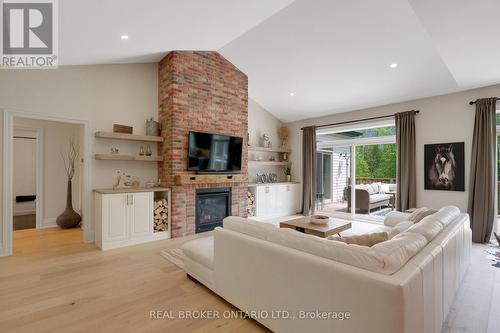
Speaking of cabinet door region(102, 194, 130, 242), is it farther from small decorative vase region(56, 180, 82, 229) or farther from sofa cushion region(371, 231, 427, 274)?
sofa cushion region(371, 231, 427, 274)

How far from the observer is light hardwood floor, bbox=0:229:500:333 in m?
2.04

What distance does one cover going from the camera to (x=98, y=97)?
173 inches

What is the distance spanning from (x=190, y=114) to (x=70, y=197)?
9.94 feet

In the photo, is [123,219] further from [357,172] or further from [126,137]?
[357,172]

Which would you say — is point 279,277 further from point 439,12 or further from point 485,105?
point 485,105

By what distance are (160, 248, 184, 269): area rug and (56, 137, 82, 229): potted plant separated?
2610mm

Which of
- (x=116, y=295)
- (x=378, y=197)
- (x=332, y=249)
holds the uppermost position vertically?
(x=332, y=249)

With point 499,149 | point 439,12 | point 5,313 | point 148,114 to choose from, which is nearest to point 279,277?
point 5,313

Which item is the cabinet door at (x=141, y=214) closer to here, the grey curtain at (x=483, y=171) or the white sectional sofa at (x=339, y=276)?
the white sectional sofa at (x=339, y=276)

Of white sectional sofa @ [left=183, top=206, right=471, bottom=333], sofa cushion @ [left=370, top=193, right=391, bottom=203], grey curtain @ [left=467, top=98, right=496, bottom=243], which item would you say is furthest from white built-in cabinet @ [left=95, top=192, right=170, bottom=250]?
grey curtain @ [left=467, top=98, right=496, bottom=243]

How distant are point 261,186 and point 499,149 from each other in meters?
4.54

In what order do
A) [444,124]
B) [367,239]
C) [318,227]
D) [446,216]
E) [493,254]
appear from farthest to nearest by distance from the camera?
1. [444,124]
2. [493,254]
3. [318,227]
4. [446,216]
5. [367,239]

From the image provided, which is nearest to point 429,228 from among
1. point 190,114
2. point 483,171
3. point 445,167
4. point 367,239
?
point 367,239

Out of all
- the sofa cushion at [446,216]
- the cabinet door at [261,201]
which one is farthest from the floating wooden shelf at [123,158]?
the sofa cushion at [446,216]
